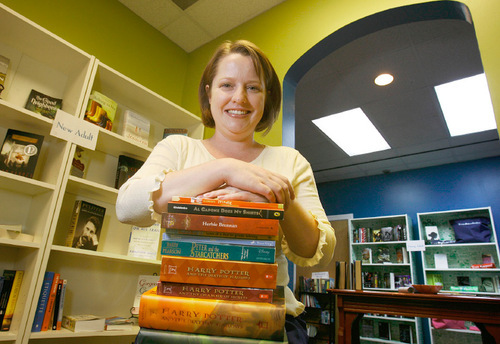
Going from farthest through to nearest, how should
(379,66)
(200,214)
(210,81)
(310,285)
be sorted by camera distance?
(310,285) → (379,66) → (210,81) → (200,214)

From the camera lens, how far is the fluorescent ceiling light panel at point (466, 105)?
139 inches

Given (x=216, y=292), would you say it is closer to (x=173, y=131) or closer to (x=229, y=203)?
(x=229, y=203)

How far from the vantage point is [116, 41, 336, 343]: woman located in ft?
2.05

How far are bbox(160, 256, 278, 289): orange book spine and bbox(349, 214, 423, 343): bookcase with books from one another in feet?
16.3

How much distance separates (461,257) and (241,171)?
5374 mm

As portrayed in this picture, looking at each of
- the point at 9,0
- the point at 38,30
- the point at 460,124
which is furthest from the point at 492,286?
the point at 9,0

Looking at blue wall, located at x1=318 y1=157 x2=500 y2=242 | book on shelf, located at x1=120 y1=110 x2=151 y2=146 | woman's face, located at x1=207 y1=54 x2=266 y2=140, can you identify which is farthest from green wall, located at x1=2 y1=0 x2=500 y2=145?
blue wall, located at x1=318 y1=157 x2=500 y2=242

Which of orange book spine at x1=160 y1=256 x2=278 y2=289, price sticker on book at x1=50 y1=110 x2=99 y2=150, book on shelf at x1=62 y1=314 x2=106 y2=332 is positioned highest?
price sticker on book at x1=50 y1=110 x2=99 y2=150

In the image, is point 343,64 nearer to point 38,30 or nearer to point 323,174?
point 38,30

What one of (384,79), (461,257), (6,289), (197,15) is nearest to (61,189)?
(6,289)

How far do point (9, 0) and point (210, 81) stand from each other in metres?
1.91

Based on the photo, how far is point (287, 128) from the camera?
7.26 feet

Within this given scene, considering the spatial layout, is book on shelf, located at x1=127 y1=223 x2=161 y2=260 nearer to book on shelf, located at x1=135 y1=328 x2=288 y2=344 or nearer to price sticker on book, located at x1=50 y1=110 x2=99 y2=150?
price sticker on book, located at x1=50 y1=110 x2=99 y2=150

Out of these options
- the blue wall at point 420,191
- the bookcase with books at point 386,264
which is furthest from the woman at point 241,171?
the blue wall at point 420,191
